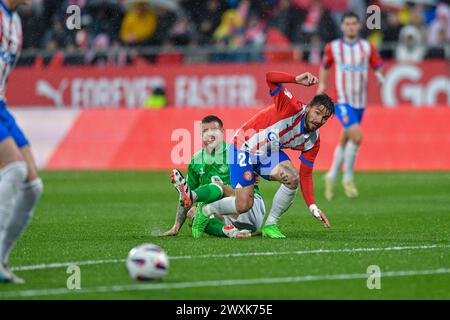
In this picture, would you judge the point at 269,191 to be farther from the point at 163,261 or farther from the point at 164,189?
the point at 163,261

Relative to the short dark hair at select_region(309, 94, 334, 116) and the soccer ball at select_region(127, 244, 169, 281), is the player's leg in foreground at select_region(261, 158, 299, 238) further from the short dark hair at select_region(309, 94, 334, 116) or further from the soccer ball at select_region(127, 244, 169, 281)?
the soccer ball at select_region(127, 244, 169, 281)

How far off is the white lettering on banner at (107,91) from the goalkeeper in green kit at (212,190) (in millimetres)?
12247

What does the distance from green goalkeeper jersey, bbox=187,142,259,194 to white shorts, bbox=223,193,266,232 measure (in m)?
0.29

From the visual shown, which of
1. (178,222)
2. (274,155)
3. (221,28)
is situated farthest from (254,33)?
(178,222)

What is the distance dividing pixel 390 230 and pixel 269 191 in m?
5.91

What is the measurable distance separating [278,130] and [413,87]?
12.0 meters

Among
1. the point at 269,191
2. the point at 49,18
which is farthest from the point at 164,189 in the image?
the point at 49,18

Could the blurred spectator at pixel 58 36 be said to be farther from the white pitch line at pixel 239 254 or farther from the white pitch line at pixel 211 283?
the white pitch line at pixel 211 283

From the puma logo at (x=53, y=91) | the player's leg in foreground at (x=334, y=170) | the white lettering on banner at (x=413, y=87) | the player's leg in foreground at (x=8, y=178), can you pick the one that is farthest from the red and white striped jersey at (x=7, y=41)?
the puma logo at (x=53, y=91)

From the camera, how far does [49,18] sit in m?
25.8

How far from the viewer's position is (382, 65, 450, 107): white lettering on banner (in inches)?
840

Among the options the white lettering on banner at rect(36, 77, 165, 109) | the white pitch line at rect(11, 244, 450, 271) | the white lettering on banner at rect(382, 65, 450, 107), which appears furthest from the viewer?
the white lettering on banner at rect(36, 77, 165, 109)

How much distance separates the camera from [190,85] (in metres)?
22.8

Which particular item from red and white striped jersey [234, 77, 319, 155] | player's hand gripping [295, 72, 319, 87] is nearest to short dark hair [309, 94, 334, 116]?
red and white striped jersey [234, 77, 319, 155]
